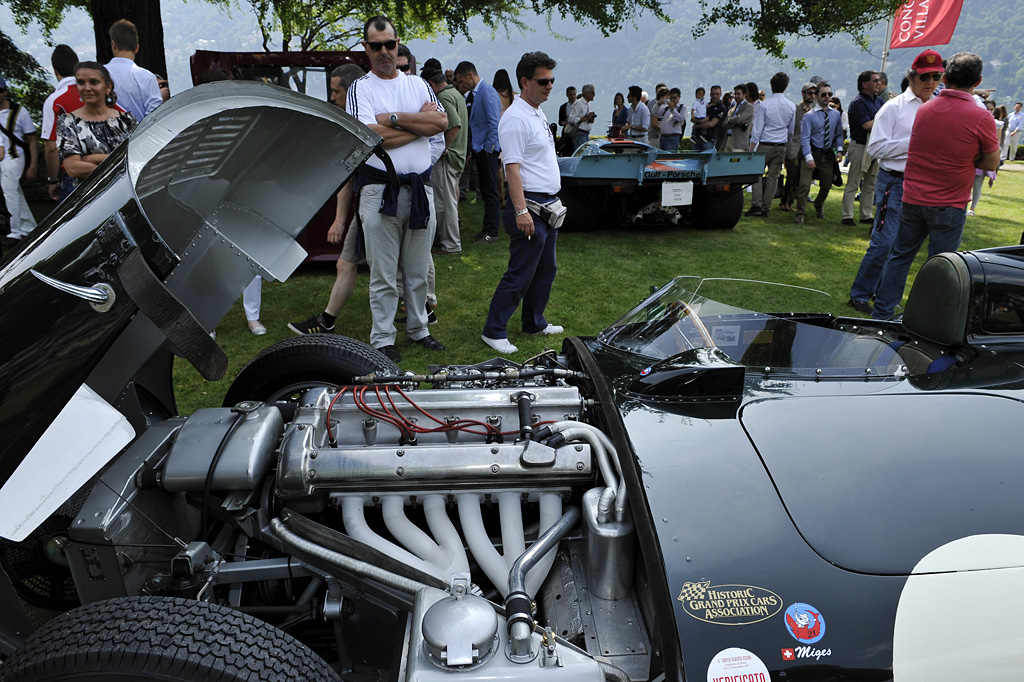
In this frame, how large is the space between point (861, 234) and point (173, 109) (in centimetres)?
862

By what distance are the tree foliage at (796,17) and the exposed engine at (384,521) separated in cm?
1587

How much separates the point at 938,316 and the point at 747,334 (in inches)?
26.2

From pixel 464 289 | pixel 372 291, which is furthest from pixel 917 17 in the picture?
pixel 372 291

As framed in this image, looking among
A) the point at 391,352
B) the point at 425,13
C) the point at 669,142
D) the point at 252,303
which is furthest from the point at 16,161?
the point at 669,142

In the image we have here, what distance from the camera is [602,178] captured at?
26.0ft

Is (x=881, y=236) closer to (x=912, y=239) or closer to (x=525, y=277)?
(x=912, y=239)

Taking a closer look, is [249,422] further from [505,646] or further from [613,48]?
[613,48]

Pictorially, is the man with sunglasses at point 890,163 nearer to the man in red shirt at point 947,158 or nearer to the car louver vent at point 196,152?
the man in red shirt at point 947,158

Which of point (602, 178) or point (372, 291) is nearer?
point (372, 291)

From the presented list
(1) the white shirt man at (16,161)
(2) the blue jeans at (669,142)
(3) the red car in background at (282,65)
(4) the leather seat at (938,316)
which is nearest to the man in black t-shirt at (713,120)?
(2) the blue jeans at (669,142)

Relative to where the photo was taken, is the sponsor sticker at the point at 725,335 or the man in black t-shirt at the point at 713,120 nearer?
the sponsor sticker at the point at 725,335

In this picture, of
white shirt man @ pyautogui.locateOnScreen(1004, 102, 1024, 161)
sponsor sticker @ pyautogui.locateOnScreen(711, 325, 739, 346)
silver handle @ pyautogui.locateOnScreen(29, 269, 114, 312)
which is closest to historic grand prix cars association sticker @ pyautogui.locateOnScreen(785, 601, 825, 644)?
sponsor sticker @ pyautogui.locateOnScreen(711, 325, 739, 346)

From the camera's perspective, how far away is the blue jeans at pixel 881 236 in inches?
220

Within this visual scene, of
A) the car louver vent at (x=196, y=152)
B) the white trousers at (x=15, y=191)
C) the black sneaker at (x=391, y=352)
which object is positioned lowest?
the black sneaker at (x=391, y=352)
